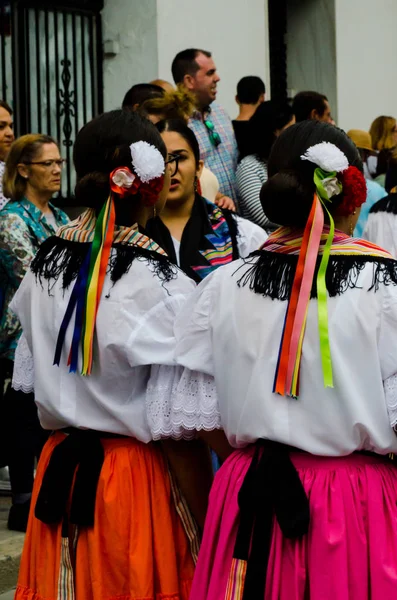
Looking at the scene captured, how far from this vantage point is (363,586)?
2.58 metres

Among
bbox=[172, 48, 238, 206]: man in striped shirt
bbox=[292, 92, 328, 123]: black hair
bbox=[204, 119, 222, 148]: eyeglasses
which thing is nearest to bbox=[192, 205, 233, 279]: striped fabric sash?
bbox=[172, 48, 238, 206]: man in striped shirt

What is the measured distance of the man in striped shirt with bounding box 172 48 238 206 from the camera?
253 inches

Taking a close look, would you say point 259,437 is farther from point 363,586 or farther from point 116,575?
point 116,575

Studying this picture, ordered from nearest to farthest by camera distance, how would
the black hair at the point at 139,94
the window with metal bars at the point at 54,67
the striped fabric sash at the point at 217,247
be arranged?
the striped fabric sash at the point at 217,247 < the black hair at the point at 139,94 < the window with metal bars at the point at 54,67

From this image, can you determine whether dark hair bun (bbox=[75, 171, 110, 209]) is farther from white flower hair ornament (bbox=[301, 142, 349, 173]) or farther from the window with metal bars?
the window with metal bars

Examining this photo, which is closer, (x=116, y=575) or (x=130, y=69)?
(x=116, y=575)

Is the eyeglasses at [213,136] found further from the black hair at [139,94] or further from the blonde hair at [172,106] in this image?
the blonde hair at [172,106]

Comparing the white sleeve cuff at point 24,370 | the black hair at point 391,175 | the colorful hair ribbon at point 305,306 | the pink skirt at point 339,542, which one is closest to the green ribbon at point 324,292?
the colorful hair ribbon at point 305,306

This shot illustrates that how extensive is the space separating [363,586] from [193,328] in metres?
Answer: 0.77

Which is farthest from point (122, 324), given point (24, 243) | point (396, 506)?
point (24, 243)

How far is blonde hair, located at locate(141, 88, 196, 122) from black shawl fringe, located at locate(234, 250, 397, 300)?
2.21m

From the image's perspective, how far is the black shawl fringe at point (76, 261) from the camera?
3.01 metres

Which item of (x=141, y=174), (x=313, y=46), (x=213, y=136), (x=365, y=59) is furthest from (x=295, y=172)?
(x=365, y=59)

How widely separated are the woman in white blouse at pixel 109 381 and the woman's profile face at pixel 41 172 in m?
2.32
